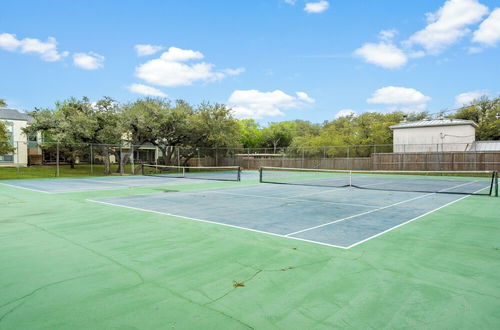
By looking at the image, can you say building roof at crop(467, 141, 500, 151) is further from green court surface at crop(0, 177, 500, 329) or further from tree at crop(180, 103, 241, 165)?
green court surface at crop(0, 177, 500, 329)

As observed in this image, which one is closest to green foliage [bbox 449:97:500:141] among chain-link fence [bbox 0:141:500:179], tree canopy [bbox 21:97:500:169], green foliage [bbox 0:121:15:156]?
tree canopy [bbox 21:97:500:169]

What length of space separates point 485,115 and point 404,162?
73.4 ft

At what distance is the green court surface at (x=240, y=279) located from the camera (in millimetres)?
2721

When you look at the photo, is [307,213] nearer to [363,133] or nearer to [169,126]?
[169,126]

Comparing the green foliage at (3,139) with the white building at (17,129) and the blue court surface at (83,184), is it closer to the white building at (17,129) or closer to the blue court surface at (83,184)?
the blue court surface at (83,184)

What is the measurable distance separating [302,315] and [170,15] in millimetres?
24258

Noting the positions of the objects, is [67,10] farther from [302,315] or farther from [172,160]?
[302,315]

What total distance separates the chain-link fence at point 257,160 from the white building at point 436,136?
0.11m

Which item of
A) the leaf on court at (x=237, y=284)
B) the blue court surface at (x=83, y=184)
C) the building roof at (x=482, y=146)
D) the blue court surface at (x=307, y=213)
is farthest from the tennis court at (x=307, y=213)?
the building roof at (x=482, y=146)

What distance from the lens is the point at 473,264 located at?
13.5 feet

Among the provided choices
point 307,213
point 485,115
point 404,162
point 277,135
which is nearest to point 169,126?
point 404,162

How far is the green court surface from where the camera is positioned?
2.72 m

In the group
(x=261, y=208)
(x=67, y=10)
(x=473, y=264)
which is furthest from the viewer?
(x=67, y=10)

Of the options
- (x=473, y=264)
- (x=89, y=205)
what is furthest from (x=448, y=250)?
(x=89, y=205)
